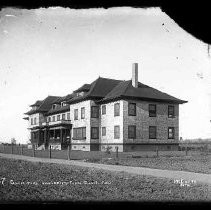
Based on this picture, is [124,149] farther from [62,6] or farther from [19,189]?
[62,6]

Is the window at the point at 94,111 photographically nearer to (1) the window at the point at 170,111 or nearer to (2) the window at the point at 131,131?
(2) the window at the point at 131,131

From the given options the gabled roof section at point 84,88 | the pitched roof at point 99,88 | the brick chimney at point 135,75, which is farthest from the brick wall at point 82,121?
the brick chimney at point 135,75

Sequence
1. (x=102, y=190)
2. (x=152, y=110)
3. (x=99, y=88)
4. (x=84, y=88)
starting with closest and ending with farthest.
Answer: (x=102, y=190)
(x=152, y=110)
(x=99, y=88)
(x=84, y=88)

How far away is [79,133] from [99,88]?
6.69 meters

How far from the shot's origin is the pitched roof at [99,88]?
1687 inches

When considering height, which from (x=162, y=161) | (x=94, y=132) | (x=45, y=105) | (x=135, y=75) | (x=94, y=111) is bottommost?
(x=162, y=161)

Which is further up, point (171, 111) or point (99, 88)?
point (99, 88)

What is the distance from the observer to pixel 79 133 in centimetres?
4522

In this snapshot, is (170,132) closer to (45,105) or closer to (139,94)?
(139,94)

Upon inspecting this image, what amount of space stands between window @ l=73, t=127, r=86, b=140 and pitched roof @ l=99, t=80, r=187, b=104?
501cm

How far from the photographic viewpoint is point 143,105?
1585 inches

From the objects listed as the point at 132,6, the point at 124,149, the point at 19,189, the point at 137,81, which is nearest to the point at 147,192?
the point at 19,189

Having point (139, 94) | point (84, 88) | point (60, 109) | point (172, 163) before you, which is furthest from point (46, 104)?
point (172, 163)
